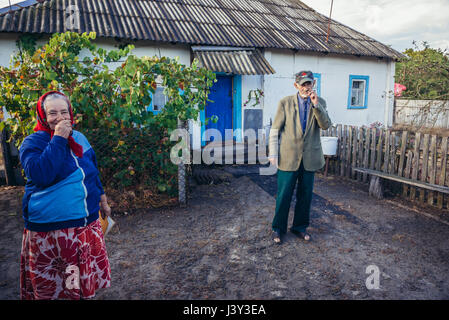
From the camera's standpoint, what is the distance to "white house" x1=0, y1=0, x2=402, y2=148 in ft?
27.4

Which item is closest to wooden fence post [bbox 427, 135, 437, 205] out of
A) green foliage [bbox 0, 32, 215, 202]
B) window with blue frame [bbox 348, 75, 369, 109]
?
green foliage [bbox 0, 32, 215, 202]

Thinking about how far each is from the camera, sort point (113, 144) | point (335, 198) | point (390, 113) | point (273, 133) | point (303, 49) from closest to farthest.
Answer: point (273, 133)
point (113, 144)
point (335, 198)
point (303, 49)
point (390, 113)

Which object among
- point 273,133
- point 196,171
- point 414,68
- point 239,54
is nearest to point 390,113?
point 414,68

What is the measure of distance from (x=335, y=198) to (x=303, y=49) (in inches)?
244

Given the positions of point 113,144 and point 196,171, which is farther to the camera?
point 196,171

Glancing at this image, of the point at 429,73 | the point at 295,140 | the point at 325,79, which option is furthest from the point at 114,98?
the point at 325,79

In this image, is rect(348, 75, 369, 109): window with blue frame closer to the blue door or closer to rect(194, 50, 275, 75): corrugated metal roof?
rect(194, 50, 275, 75): corrugated metal roof

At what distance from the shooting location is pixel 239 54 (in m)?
9.45

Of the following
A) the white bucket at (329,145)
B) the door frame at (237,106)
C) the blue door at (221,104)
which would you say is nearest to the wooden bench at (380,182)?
the white bucket at (329,145)

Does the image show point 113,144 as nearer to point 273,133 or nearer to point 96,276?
point 273,133

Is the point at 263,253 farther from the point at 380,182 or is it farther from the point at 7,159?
the point at 7,159

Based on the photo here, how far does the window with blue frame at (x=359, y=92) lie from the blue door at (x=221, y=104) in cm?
516

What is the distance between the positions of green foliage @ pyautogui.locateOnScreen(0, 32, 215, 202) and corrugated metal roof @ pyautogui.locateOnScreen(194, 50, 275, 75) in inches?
149

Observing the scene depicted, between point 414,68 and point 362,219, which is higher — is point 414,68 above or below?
above
